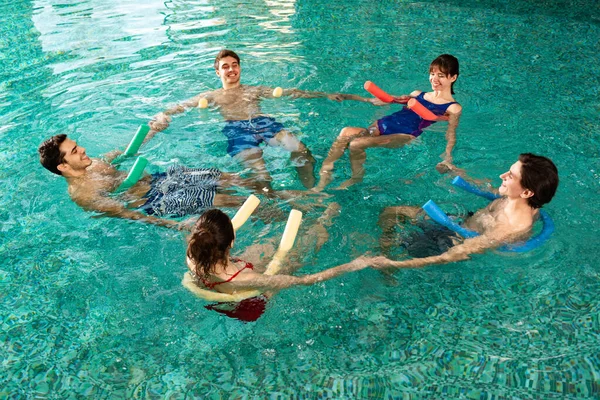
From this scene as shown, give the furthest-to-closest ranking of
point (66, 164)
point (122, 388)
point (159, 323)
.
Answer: point (66, 164) < point (159, 323) < point (122, 388)

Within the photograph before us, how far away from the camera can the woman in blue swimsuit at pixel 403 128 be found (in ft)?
16.1

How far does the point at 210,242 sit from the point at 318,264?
1017 millimetres

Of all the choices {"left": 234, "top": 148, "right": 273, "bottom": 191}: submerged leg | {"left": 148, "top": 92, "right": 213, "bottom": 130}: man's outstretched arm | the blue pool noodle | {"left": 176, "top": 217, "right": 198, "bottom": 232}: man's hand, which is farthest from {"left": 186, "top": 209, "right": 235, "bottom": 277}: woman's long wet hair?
{"left": 148, "top": 92, "right": 213, "bottom": 130}: man's outstretched arm

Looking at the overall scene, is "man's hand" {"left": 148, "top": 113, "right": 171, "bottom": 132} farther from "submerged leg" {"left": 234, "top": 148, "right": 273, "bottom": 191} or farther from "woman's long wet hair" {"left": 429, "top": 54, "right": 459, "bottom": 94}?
"woman's long wet hair" {"left": 429, "top": 54, "right": 459, "bottom": 94}

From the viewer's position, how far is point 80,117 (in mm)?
6137

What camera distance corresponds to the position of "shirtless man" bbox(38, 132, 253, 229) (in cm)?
408

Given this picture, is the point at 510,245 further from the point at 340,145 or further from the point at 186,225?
the point at 186,225

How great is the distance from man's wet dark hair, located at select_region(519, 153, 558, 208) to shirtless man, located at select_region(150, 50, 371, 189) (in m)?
1.89

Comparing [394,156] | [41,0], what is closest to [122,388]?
[394,156]

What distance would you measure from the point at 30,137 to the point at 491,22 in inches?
293

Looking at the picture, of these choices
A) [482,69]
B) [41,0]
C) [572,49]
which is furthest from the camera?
[41,0]

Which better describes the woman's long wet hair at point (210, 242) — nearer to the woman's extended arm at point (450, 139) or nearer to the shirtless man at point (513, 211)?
the shirtless man at point (513, 211)

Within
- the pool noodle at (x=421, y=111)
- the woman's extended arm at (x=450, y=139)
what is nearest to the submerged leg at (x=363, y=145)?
the pool noodle at (x=421, y=111)

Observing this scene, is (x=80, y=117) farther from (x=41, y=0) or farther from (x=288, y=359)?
(x=41, y=0)
